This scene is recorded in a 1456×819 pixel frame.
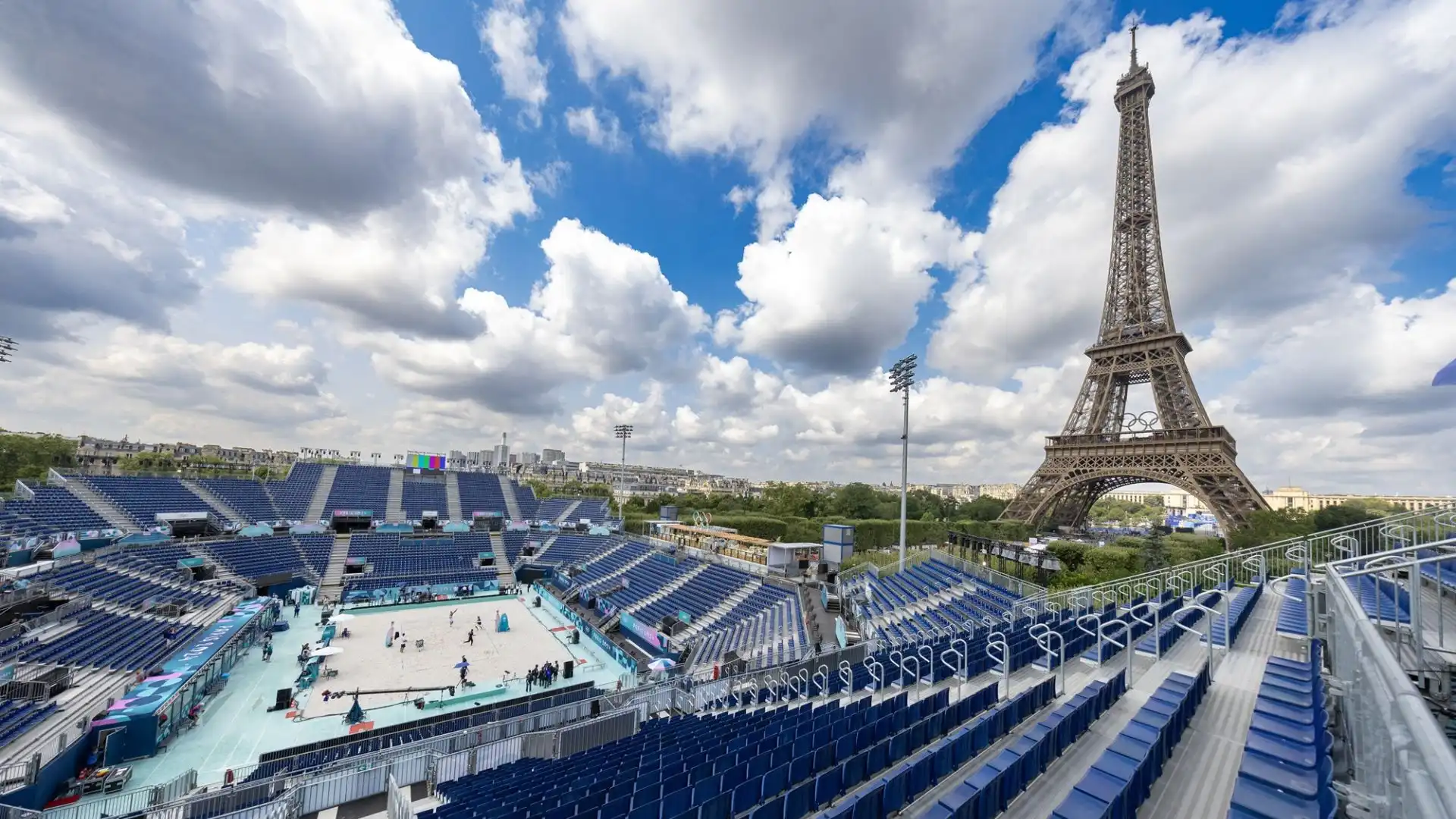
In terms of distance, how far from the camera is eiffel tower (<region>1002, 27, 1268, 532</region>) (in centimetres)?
3045

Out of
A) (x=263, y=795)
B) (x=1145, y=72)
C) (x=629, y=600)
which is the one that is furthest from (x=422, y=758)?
(x=1145, y=72)

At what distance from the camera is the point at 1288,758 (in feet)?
15.7

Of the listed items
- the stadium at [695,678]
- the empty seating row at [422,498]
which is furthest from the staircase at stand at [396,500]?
the stadium at [695,678]

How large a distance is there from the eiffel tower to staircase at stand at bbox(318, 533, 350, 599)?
45.5 meters

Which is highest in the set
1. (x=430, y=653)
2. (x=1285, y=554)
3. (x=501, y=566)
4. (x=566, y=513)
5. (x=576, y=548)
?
(x=1285, y=554)

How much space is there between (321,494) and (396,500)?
5525 mm

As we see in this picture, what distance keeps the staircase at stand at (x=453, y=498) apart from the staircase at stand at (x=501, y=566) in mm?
5166

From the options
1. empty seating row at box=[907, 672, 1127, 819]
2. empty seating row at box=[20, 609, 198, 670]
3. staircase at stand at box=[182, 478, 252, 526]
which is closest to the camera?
empty seating row at box=[907, 672, 1127, 819]

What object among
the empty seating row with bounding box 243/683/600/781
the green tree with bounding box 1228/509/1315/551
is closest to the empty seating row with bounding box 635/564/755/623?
the empty seating row with bounding box 243/683/600/781

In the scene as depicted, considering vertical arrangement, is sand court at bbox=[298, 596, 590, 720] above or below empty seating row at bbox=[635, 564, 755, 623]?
below

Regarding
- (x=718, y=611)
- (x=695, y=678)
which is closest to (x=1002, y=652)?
(x=695, y=678)

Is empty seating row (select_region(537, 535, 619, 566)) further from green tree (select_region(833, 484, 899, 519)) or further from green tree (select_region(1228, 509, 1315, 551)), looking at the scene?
green tree (select_region(1228, 509, 1315, 551))

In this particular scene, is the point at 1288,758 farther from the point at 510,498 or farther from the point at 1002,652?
the point at 510,498

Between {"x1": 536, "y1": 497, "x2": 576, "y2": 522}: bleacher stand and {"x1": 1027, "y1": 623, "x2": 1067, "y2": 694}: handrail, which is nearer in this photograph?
Result: {"x1": 1027, "y1": 623, "x2": 1067, "y2": 694}: handrail
